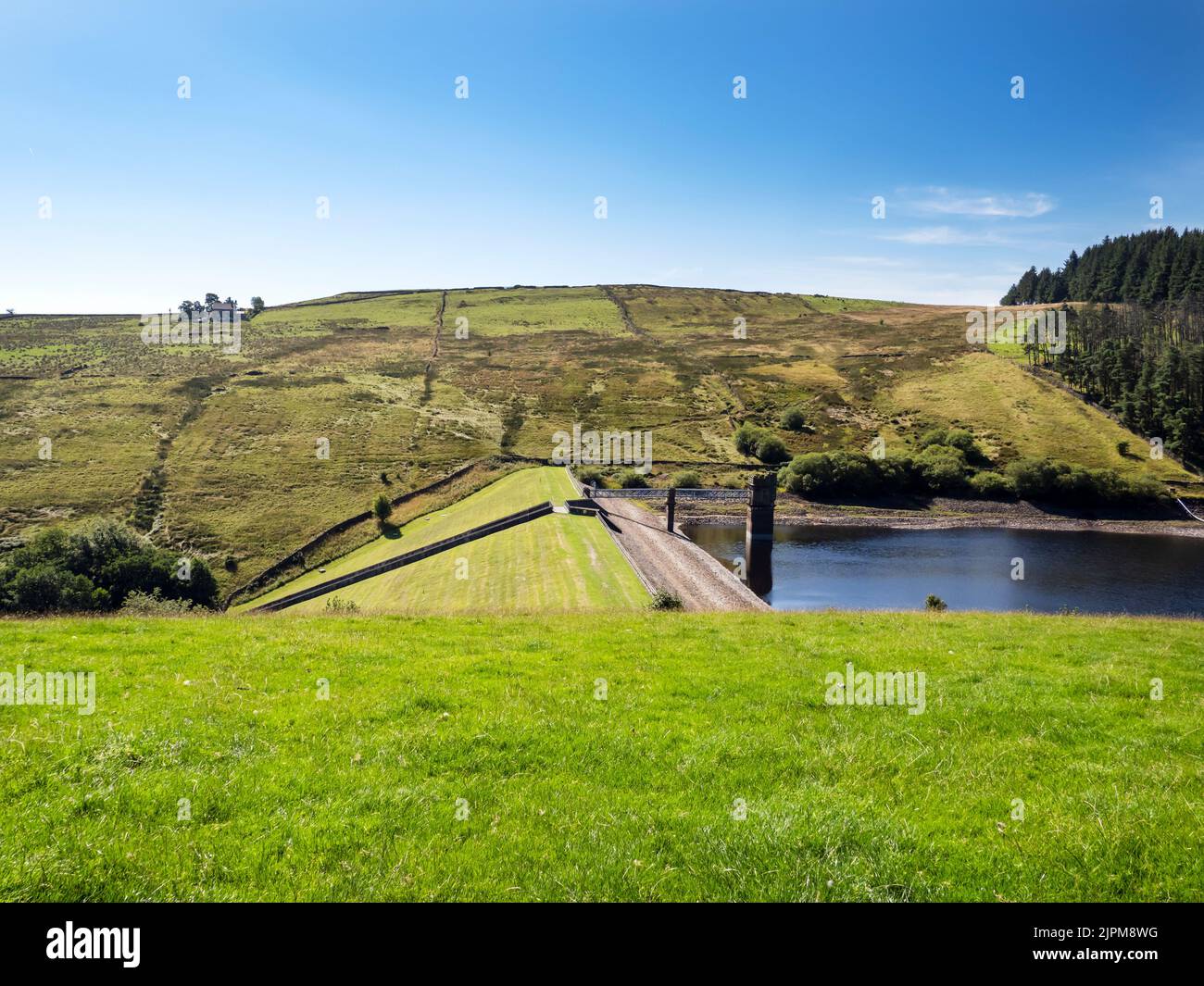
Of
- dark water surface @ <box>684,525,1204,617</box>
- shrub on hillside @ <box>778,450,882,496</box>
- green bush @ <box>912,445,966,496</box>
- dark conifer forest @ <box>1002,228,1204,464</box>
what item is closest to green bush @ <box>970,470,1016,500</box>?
green bush @ <box>912,445,966,496</box>

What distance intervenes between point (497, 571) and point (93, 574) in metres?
33.3

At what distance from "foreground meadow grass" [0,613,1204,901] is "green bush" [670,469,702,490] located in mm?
80862

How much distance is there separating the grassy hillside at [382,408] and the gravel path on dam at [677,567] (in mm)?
34315

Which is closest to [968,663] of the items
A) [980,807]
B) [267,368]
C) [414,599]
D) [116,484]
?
[980,807]

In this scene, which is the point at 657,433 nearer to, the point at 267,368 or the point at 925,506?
the point at 925,506

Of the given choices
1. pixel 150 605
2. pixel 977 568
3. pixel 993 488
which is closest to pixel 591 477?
pixel 977 568

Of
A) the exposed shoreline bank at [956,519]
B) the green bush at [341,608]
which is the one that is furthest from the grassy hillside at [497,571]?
the exposed shoreline bank at [956,519]

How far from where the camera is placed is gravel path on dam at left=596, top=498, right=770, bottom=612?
4162 centimetres

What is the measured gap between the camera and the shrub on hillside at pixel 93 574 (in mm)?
45750

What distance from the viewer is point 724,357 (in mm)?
160500

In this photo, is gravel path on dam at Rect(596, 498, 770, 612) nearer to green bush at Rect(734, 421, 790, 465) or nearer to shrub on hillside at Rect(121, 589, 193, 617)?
shrub on hillside at Rect(121, 589, 193, 617)

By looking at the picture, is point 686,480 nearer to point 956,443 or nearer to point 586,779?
point 956,443

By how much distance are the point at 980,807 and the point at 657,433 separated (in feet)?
354

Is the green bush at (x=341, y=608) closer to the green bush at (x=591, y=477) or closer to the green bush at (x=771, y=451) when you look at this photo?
the green bush at (x=591, y=477)
